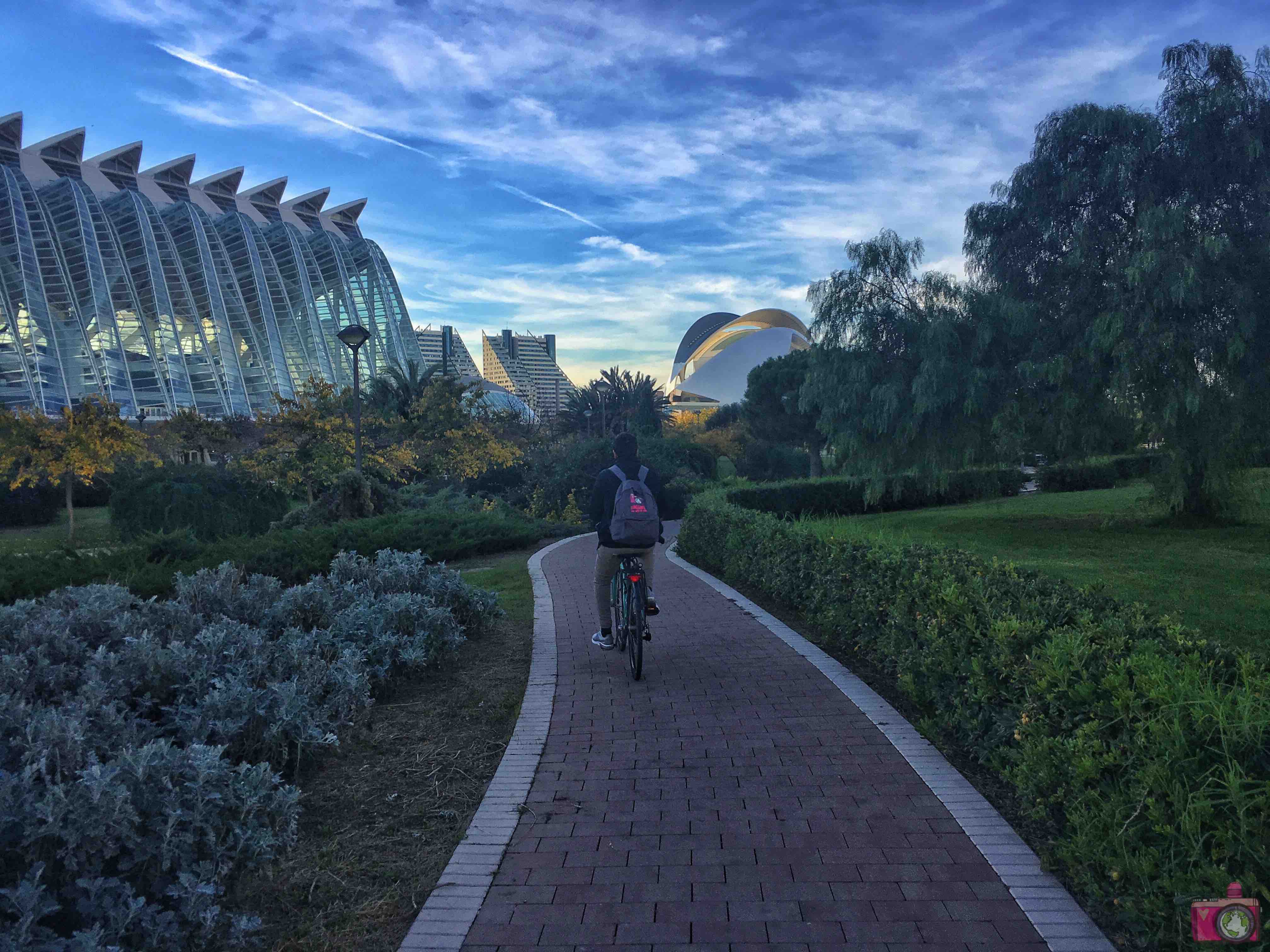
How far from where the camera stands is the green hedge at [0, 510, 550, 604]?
25.3 feet

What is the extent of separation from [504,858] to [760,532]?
6.63 metres

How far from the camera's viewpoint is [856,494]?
23828 mm

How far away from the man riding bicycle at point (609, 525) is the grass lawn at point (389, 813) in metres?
0.75

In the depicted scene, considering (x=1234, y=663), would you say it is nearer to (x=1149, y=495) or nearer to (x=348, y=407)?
(x=1149, y=495)

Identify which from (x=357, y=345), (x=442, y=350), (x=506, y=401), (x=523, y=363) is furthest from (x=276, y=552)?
(x=523, y=363)

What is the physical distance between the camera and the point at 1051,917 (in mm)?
2836

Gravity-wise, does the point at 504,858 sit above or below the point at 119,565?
below

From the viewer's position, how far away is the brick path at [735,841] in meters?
2.79

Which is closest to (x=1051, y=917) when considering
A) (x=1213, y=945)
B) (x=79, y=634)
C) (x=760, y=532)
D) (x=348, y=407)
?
(x=1213, y=945)

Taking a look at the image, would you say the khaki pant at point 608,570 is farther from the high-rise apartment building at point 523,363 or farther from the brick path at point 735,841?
the high-rise apartment building at point 523,363

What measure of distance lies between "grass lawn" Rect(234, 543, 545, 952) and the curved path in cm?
14

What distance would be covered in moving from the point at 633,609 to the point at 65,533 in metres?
22.2

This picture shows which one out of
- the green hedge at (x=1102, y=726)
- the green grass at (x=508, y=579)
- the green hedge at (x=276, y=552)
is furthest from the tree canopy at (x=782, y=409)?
the green hedge at (x=1102, y=726)

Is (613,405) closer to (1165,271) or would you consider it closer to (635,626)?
(1165,271)
